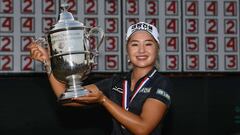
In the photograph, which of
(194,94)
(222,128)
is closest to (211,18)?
(194,94)

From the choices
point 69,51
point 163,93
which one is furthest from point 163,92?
point 69,51

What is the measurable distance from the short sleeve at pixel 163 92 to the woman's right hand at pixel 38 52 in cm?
51

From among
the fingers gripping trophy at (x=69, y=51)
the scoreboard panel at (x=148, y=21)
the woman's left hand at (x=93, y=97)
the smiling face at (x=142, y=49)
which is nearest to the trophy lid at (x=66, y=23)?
the fingers gripping trophy at (x=69, y=51)

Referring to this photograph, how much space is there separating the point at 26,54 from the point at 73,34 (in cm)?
225

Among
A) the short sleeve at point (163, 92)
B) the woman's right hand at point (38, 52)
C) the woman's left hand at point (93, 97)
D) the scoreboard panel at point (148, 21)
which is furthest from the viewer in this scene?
the scoreboard panel at point (148, 21)

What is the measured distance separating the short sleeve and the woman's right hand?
0.51 metres

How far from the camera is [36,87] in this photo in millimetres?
4406

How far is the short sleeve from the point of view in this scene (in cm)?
202

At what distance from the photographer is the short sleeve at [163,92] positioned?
202 centimetres

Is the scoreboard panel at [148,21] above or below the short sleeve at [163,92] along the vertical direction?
above

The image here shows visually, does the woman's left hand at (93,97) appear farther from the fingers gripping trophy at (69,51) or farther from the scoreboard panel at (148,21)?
the scoreboard panel at (148,21)

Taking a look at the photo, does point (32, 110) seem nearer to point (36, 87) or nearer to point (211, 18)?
point (36, 87)

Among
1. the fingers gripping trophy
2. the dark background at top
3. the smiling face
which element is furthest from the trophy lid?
the dark background at top

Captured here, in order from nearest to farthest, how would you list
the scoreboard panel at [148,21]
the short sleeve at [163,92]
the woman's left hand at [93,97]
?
the woman's left hand at [93,97] < the short sleeve at [163,92] < the scoreboard panel at [148,21]
